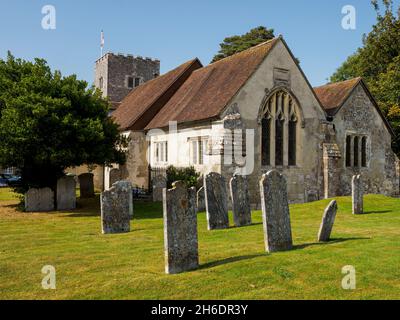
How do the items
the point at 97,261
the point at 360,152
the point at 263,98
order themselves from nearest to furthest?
the point at 97,261 → the point at 263,98 → the point at 360,152

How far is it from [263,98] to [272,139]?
2196 millimetres

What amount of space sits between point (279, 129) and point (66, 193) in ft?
37.6

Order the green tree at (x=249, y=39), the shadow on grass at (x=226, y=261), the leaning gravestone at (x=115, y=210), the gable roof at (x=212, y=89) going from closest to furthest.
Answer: the shadow on grass at (x=226, y=261) → the leaning gravestone at (x=115, y=210) → the gable roof at (x=212, y=89) → the green tree at (x=249, y=39)

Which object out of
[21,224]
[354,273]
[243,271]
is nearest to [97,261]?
[243,271]

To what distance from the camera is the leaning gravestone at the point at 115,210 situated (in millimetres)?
12195

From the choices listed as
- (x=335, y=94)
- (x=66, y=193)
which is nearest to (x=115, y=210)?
(x=66, y=193)

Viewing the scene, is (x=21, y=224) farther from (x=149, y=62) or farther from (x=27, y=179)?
(x=149, y=62)

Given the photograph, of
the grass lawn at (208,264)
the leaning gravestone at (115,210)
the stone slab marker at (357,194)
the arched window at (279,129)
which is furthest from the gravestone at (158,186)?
the stone slab marker at (357,194)

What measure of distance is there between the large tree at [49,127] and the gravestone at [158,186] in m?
2.49

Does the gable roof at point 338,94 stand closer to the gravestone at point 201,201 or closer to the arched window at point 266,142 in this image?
the arched window at point 266,142

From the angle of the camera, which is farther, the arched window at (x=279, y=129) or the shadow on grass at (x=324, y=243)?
the arched window at (x=279, y=129)
